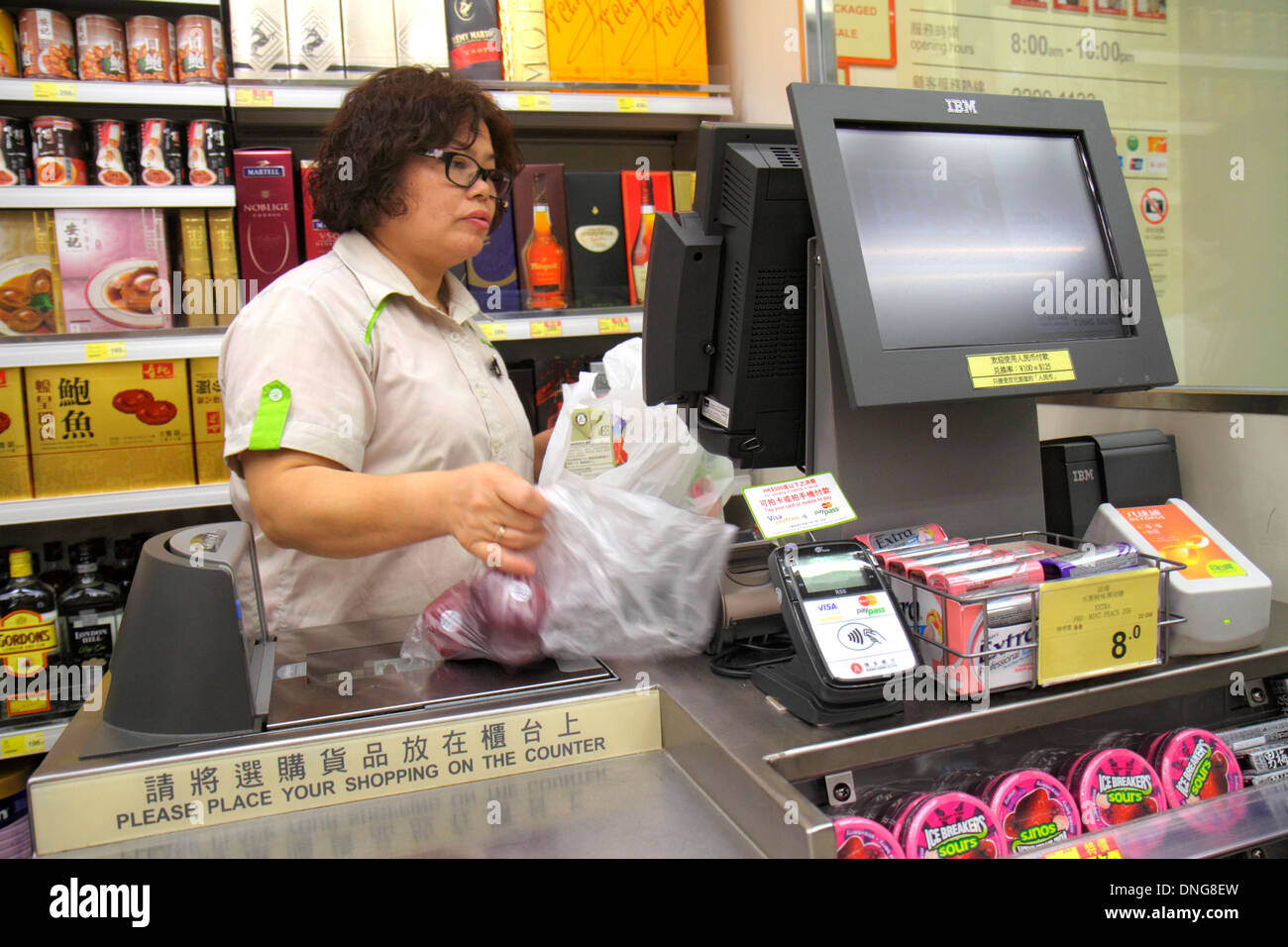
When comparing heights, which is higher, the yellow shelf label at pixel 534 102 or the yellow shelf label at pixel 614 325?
the yellow shelf label at pixel 534 102

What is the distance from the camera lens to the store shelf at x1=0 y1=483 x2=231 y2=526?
7.48ft

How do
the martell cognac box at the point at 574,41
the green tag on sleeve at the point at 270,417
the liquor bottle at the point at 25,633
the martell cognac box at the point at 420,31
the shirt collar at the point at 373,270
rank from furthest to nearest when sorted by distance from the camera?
the martell cognac box at the point at 574,41 → the martell cognac box at the point at 420,31 → the liquor bottle at the point at 25,633 → the shirt collar at the point at 373,270 → the green tag on sleeve at the point at 270,417

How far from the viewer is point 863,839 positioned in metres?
0.83

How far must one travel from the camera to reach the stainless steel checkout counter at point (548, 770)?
2.68 feet

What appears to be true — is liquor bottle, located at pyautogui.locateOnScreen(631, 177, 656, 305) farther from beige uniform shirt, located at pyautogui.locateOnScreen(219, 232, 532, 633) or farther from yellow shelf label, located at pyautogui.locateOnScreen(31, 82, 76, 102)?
yellow shelf label, located at pyautogui.locateOnScreen(31, 82, 76, 102)

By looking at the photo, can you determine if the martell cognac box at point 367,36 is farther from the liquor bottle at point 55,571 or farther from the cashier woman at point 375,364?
the liquor bottle at point 55,571

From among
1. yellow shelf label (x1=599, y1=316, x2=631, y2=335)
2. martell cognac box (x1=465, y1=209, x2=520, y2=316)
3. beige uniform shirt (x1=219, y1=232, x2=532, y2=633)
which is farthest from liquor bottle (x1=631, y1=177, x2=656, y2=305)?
beige uniform shirt (x1=219, y1=232, x2=532, y2=633)

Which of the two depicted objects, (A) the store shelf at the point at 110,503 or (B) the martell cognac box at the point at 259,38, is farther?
(B) the martell cognac box at the point at 259,38

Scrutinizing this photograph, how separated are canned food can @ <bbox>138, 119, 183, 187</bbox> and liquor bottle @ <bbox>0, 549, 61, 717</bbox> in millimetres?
1003

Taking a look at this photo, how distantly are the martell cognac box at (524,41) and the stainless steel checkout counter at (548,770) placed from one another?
2.17m

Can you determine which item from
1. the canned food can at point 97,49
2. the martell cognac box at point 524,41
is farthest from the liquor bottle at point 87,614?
the martell cognac box at point 524,41

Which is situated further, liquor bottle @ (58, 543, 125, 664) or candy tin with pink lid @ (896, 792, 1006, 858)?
liquor bottle @ (58, 543, 125, 664)

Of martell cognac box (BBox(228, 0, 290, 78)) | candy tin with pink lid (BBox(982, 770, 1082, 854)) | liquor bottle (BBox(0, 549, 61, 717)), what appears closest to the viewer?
candy tin with pink lid (BBox(982, 770, 1082, 854))
